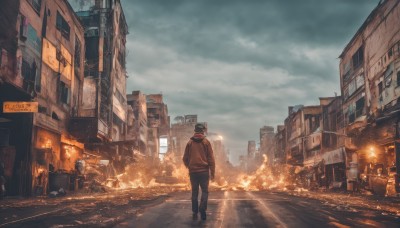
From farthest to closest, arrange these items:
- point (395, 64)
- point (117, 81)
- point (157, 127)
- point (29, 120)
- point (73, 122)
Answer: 1. point (157, 127)
2. point (117, 81)
3. point (73, 122)
4. point (395, 64)
5. point (29, 120)

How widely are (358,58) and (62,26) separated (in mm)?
23845

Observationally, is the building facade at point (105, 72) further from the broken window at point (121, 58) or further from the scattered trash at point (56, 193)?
the scattered trash at point (56, 193)

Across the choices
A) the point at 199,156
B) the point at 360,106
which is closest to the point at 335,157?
the point at 360,106

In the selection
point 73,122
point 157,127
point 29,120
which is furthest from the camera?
point 157,127

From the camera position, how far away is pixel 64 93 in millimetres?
26406

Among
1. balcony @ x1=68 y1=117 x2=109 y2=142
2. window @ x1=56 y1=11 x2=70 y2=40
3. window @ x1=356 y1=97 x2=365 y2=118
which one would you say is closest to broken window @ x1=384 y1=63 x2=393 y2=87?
window @ x1=356 y1=97 x2=365 y2=118

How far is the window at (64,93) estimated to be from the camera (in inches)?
1010

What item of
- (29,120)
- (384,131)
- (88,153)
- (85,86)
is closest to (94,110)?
(85,86)

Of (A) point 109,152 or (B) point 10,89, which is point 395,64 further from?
(A) point 109,152

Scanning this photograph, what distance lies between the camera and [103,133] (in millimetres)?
29500

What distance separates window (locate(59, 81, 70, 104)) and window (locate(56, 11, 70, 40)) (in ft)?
11.9

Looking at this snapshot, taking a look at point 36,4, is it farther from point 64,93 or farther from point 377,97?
point 377,97

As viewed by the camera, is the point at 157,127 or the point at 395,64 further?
the point at 157,127

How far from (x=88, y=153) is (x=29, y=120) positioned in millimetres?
12346
